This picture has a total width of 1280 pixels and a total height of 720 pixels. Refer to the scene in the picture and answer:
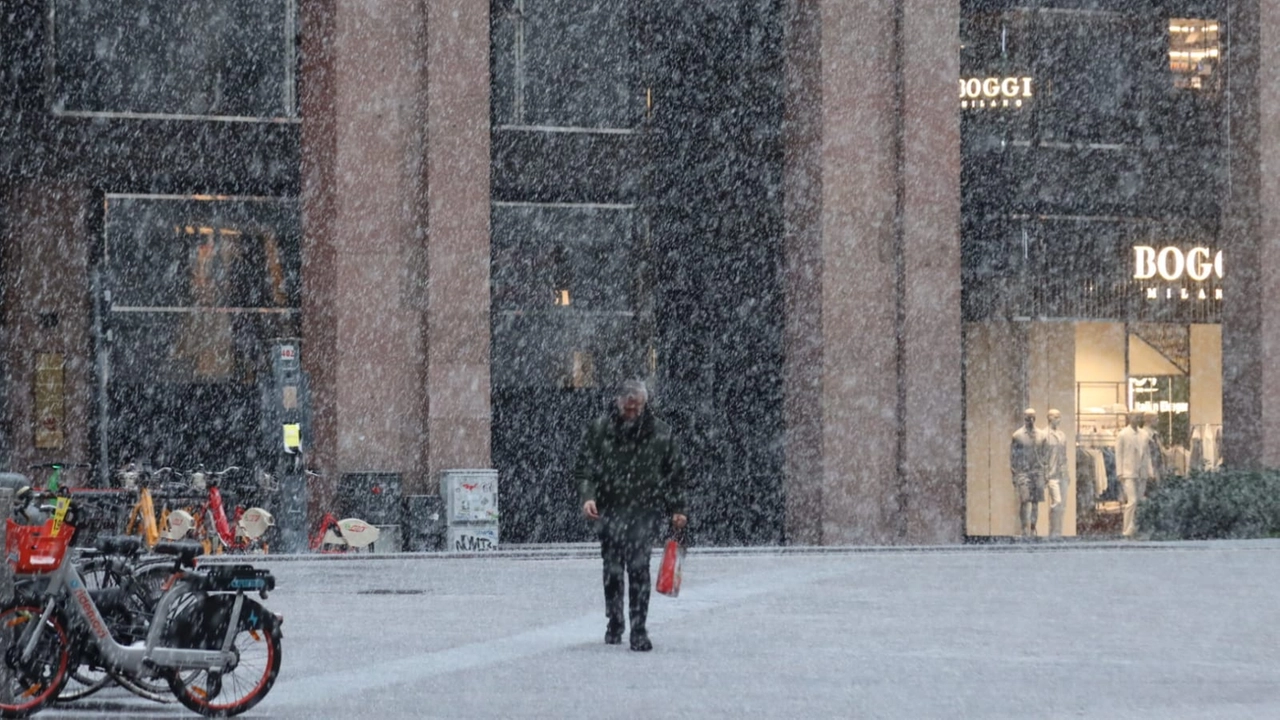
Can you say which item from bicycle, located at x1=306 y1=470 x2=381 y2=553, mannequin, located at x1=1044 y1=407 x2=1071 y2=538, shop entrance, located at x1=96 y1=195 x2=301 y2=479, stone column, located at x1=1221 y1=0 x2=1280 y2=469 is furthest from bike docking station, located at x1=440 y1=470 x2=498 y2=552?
stone column, located at x1=1221 y1=0 x2=1280 y2=469

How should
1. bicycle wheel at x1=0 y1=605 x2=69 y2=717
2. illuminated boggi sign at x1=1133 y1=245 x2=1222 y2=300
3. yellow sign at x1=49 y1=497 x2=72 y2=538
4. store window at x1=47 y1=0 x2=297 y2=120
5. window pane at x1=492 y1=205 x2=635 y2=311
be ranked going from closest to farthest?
bicycle wheel at x1=0 y1=605 x2=69 y2=717
yellow sign at x1=49 y1=497 x2=72 y2=538
store window at x1=47 y1=0 x2=297 y2=120
window pane at x1=492 y1=205 x2=635 y2=311
illuminated boggi sign at x1=1133 y1=245 x2=1222 y2=300

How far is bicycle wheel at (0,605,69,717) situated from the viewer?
956cm

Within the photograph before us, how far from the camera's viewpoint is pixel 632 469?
527 inches

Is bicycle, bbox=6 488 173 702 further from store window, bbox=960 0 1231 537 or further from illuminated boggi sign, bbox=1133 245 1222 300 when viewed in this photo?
illuminated boggi sign, bbox=1133 245 1222 300

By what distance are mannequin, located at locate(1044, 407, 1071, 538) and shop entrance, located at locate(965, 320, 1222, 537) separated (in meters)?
0.12

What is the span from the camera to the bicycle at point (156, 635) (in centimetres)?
961

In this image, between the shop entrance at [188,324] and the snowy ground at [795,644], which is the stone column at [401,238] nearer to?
the shop entrance at [188,324]

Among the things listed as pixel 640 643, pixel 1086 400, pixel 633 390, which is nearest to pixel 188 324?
pixel 1086 400

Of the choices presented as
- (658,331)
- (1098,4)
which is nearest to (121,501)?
(658,331)

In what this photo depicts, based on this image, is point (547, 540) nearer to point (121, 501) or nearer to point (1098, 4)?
point (121, 501)

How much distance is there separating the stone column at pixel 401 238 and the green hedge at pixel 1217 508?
907 centimetres

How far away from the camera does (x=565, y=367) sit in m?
28.3

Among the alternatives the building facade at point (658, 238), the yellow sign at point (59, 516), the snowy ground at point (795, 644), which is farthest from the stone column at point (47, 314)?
the yellow sign at point (59, 516)

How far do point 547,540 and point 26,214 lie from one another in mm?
8725
